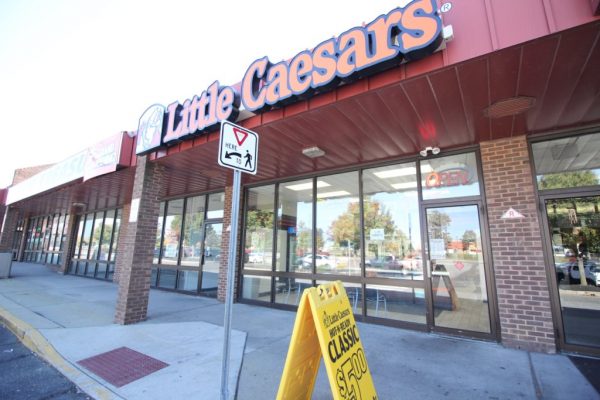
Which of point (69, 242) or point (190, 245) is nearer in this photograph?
point (190, 245)

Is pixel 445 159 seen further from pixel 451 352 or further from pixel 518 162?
pixel 451 352

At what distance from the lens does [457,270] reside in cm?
525

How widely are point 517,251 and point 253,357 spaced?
4337 mm

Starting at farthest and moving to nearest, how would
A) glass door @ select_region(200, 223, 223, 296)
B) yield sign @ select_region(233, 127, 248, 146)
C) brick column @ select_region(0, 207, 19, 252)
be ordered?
brick column @ select_region(0, 207, 19, 252) < glass door @ select_region(200, 223, 223, 296) < yield sign @ select_region(233, 127, 248, 146)

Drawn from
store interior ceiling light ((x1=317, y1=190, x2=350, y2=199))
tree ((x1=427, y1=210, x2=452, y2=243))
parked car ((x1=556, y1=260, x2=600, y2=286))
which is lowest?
parked car ((x1=556, y1=260, x2=600, y2=286))

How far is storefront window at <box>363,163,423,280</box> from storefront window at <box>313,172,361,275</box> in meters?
0.27

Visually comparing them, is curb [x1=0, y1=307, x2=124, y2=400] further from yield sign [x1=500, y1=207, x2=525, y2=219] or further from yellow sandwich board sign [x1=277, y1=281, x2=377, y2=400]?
yield sign [x1=500, y1=207, x2=525, y2=219]

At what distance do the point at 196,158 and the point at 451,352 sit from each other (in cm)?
571

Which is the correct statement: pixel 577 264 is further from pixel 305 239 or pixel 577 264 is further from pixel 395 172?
pixel 305 239

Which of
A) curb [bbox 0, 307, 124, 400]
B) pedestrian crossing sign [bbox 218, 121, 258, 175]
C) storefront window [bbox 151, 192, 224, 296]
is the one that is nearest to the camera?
pedestrian crossing sign [bbox 218, 121, 258, 175]

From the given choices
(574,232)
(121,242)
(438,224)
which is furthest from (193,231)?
(574,232)

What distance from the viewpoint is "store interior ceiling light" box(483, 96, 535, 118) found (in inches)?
147

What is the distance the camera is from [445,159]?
562 cm

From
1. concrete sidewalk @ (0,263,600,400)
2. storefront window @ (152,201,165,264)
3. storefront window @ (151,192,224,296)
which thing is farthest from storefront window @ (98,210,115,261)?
concrete sidewalk @ (0,263,600,400)
